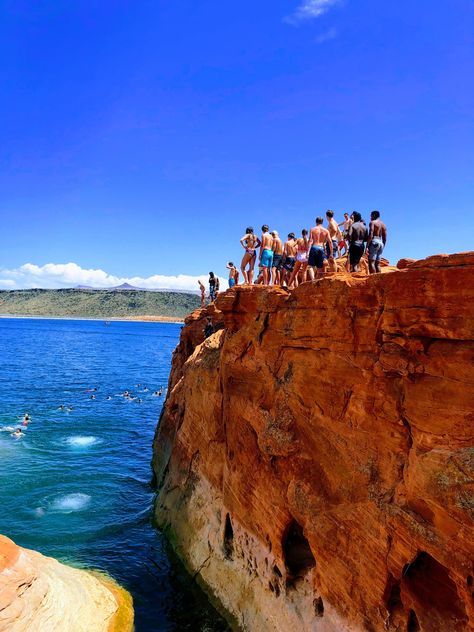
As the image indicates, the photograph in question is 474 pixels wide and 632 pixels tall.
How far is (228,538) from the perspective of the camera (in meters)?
15.1

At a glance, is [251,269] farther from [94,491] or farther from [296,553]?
[94,491]

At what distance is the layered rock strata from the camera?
11578mm

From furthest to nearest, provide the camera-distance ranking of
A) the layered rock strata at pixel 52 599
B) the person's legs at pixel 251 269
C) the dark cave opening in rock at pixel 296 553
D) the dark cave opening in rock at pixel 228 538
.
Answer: the person's legs at pixel 251 269 → the dark cave opening in rock at pixel 228 538 → the dark cave opening in rock at pixel 296 553 → the layered rock strata at pixel 52 599

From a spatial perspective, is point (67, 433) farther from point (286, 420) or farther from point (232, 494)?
point (286, 420)

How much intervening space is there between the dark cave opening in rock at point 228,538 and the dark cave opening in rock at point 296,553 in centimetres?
250

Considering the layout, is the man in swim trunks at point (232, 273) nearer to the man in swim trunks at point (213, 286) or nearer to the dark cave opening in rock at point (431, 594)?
the man in swim trunks at point (213, 286)

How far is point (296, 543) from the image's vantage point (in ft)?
43.0

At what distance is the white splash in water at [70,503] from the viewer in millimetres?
21859

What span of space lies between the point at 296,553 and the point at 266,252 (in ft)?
33.8

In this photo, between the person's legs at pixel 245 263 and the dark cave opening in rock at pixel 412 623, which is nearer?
the dark cave opening in rock at pixel 412 623

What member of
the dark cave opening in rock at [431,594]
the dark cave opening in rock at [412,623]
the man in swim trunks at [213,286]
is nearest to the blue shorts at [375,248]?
the dark cave opening in rock at [431,594]

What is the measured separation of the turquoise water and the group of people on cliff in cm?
1142

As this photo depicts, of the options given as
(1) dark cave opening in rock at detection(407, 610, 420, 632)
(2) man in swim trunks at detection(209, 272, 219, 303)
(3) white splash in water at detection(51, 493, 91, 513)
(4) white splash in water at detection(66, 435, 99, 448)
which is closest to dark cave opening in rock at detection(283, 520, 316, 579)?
(1) dark cave opening in rock at detection(407, 610, 420, 632)

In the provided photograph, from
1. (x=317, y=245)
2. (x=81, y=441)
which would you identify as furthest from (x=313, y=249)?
(x=81, y=441)
